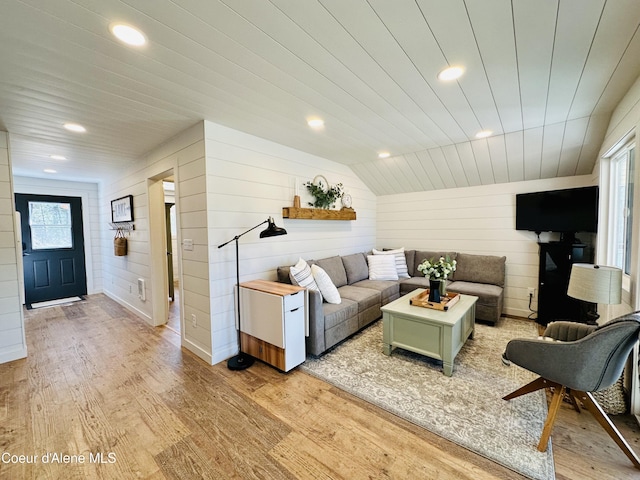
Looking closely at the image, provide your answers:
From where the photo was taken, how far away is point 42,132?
275 cm

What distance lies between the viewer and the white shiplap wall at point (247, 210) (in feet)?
8.66

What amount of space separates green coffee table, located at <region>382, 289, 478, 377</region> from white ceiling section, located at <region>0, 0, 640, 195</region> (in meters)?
1.94

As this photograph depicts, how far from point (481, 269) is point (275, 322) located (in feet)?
10.9

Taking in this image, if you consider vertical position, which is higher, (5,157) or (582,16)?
(582,16)

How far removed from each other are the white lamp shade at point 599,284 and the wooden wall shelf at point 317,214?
275cm

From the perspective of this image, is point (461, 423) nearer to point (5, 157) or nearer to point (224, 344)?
point (224, 344)

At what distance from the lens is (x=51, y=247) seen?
5.02m

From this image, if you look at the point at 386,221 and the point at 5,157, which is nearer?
the point at 5,157

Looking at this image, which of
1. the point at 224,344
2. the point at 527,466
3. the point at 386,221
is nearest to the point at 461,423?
the point at 527,466

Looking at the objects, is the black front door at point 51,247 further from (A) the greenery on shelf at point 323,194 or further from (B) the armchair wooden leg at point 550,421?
(B) the armchair wooden leg at point 550,421

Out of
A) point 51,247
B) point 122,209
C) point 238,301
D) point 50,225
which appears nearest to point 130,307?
point 122,209

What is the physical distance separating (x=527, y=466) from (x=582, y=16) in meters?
2.42

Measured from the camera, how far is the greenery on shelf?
12.5 ft

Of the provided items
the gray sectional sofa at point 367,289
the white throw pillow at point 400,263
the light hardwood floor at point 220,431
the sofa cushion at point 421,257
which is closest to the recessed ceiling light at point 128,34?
the gray sectional sofa at point 367,289
